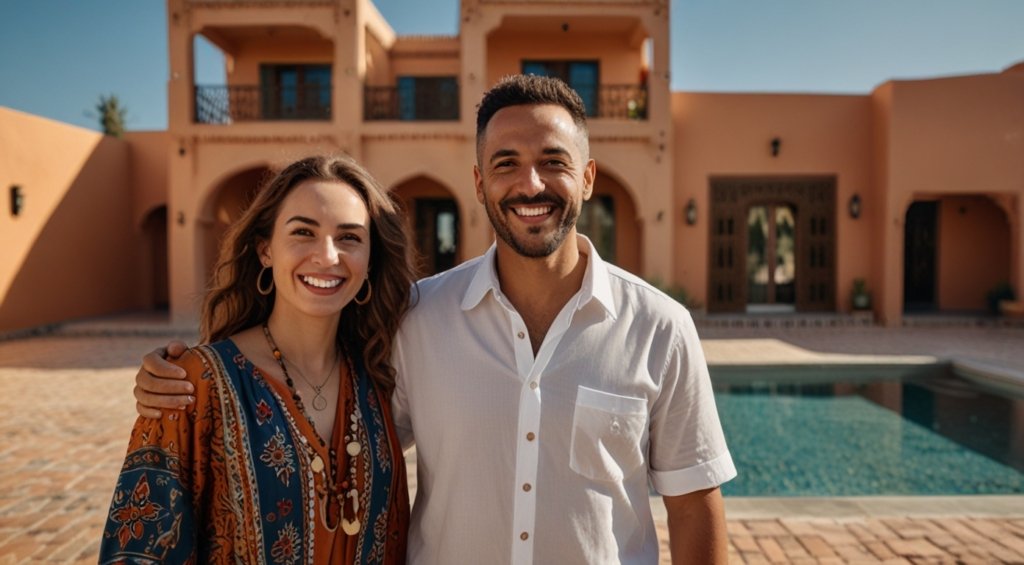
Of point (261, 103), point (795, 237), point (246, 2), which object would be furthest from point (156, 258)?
point (795, 237)

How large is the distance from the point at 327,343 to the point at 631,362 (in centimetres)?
93

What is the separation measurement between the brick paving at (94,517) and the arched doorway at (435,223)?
786 centimetres

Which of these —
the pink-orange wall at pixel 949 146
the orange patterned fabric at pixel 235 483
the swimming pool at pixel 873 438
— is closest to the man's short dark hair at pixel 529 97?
the orange patterned fabric at pixel 235 483

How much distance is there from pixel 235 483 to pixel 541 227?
1.06 meters

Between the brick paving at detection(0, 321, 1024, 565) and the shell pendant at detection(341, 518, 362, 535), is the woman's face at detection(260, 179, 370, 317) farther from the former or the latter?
the brick paving at detection(0, 321, 1024, 565)

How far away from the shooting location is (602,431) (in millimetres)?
1738

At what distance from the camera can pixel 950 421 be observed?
23.2 ft

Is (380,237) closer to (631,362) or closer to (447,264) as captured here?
(631,362)

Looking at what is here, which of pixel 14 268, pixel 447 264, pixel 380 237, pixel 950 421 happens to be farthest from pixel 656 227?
pixel 14 268

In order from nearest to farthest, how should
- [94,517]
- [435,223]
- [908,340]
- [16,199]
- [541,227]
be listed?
[541,227] → [94,517] → [908,340] → [16,199] → [435,223]

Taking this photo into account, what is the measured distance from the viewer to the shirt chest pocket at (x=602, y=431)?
68.4 inches

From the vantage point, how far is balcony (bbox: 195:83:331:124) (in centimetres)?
1341

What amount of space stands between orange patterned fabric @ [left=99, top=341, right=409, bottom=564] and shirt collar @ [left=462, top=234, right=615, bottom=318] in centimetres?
46

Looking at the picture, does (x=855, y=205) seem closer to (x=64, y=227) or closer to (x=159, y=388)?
(x=159, y=388)
